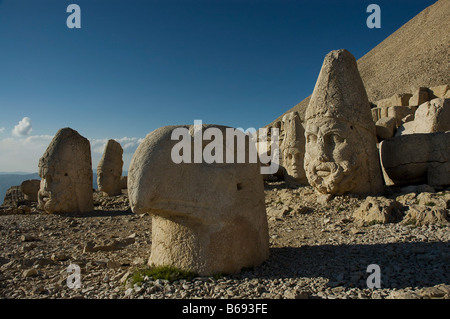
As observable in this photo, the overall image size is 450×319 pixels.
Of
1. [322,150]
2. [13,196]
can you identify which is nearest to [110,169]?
[13,196]

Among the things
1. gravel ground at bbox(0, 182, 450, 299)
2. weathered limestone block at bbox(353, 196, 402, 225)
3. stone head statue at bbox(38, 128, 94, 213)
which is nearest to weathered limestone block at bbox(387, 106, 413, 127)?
gravel ground at bbox(0, 182, 450, 299)

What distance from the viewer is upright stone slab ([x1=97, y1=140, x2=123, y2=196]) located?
12.8 metres

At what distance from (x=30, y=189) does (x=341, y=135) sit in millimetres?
11920

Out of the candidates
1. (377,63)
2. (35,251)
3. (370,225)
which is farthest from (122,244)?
(377,63)

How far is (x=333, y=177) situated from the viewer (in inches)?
269

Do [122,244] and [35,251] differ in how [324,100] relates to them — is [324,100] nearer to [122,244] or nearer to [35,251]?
[122,244]

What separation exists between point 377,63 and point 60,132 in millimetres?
59425

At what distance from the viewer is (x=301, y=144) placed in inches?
425

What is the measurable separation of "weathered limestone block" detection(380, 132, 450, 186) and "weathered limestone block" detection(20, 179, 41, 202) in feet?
40.7

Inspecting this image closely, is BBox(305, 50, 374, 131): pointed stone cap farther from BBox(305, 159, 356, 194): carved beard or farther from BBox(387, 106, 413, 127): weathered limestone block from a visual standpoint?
BBox(387, 106, 413, 127): weathered limestone block

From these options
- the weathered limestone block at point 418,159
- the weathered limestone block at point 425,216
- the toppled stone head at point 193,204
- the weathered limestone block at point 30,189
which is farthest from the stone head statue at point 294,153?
the weathered limestone block at point 30,189

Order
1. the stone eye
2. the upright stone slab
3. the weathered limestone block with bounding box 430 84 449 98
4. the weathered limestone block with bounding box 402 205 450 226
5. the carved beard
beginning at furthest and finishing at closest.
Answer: the weathered limestone block with bounding box 430 84 449 98
the upright stone slab
the stone eye
the carved beard
the weathered limestone block with bounding box 402 205 450 226

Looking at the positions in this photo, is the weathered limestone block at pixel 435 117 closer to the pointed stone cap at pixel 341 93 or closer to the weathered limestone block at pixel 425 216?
the pointed stone cap at pixel 341 93

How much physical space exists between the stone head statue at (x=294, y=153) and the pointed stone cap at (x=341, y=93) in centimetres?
351
